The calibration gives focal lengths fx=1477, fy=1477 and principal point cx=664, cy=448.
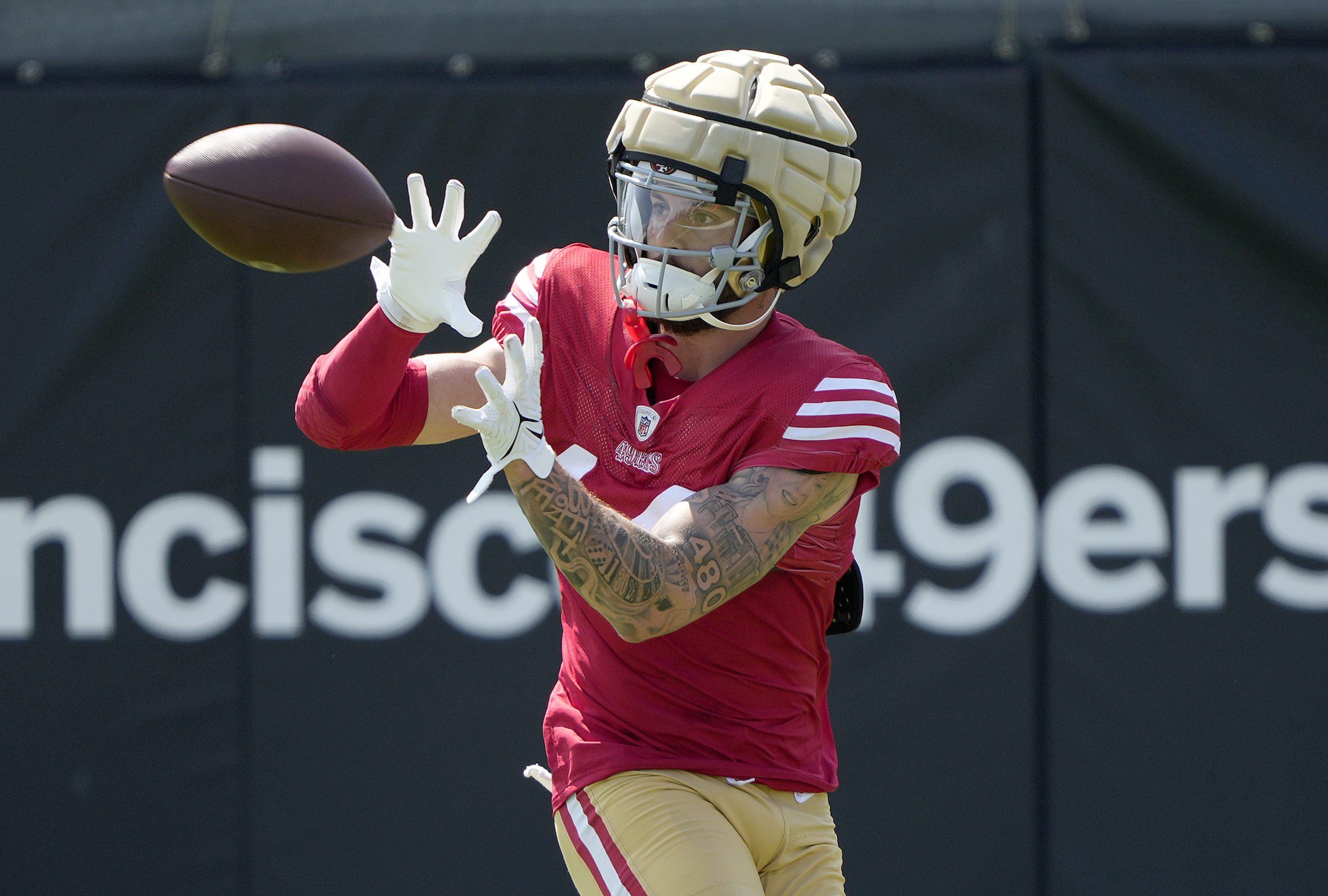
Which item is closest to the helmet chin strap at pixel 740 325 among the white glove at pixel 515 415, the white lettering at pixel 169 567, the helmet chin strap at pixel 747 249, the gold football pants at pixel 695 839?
the helmet chin strap at pixel 747 249

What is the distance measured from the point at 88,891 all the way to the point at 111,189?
6.17 feet

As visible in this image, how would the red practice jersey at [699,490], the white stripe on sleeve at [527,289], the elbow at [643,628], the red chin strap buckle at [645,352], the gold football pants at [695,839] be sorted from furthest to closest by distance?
1. the white stripe on sleeve at [527,289]
2. the red chin strap buckle at [645,352]
3. the red practice jersey at [699,490]
4. the gold football pants at [695,839]
5. the elbow at [643,628]

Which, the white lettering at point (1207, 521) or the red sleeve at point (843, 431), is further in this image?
the white lettering at point (1207, 521)

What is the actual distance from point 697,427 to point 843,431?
0.24 meters

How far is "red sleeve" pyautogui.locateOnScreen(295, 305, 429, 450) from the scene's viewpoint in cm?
235

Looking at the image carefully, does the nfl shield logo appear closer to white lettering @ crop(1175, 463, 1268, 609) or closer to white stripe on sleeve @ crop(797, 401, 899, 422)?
white stripe on sleeve @ crop(797, 401, 899, 422)

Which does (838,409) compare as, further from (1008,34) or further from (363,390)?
(1008,34)

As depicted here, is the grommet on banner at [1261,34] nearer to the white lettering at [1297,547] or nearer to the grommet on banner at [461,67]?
the white lettering at [1297,547]

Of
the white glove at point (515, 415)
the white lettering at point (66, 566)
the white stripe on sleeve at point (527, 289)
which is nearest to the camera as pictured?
the white glove at point (515, 415)

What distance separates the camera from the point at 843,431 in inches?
90.7

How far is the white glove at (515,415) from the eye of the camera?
6.42ft

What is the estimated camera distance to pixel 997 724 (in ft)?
13.0

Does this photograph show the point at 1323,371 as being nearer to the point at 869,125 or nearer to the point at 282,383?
the point at 869,125

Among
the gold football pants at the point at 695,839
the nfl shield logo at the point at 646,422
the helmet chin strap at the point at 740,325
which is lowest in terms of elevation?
the gold football pants at the point at 695,839
